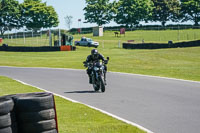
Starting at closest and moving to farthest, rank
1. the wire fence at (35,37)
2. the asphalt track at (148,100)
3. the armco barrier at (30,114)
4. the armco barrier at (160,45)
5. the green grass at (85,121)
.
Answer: the armco barrier at (30,114)
the green grass at (85,121)
the asphalt track at (148,100)
the armco barrier at (160,45)
the wire fence at (35,37)

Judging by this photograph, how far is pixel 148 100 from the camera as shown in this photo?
13.0 m

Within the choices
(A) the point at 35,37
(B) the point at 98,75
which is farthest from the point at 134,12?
(B) the point at 98,75

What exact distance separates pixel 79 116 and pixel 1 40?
5368 centimetres

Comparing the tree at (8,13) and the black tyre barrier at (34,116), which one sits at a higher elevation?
the tree at (8,13)

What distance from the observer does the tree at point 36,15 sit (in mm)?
115562

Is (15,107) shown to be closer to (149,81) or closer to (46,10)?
(149,81)

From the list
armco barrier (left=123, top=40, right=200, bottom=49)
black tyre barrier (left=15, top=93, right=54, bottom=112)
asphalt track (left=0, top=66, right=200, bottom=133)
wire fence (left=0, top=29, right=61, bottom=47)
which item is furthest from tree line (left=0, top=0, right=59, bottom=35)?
black tyre barrier (left=15, top=93, right=54, bottom=112)

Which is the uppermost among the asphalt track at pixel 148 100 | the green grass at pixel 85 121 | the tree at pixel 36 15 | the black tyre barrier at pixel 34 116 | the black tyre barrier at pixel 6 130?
the tree at pixel 36 15

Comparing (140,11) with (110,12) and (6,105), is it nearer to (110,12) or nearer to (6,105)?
(110,12)

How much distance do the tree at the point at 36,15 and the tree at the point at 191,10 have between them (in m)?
35.7

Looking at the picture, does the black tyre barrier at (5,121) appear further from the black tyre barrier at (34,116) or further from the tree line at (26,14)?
the tree line at (26,14)

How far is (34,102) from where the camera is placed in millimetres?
6883

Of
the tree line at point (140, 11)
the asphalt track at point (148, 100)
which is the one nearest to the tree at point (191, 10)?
the tree line at point (140, 11)

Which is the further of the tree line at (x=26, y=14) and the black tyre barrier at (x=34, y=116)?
the tree line at (x=26, y=14)
